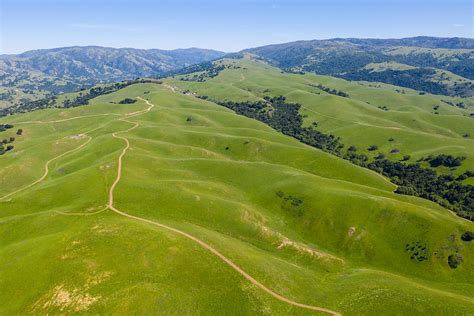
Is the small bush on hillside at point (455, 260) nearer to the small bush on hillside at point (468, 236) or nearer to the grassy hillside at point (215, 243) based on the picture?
the grassy hillside at point (215, 243)

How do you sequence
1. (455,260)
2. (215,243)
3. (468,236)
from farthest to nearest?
1. (468,236)
2. (455,260)
3. (215,243)

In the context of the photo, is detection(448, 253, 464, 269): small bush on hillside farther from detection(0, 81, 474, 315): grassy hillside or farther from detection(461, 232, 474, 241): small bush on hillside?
detection(461, 232, 474, 241): small bush on hillside

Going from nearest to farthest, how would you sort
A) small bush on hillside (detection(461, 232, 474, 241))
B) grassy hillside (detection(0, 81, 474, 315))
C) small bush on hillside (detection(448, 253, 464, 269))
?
grassy hillside (detection(0, 81, 474, 315))
small bush on hillside (detection(448, 253, 464, 269))
small bush on hillside (detection(461, 232, 474, 241))

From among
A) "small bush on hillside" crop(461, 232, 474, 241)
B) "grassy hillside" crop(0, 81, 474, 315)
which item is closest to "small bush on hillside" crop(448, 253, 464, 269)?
"grassy hillside" crop(0, 81, 474, 315)

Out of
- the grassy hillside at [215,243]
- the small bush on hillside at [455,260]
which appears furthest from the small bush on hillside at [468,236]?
the small bush on hillside at [455,260]

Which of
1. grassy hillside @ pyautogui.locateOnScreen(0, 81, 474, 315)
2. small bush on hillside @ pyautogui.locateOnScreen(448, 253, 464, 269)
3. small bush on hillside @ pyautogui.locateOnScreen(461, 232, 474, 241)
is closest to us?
grassy hillside @ pyautogui.locateOnScreen(0, 81, 474, 315)

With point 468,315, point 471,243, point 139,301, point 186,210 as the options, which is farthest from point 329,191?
point 139,301

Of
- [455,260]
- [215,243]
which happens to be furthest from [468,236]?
[215,243]

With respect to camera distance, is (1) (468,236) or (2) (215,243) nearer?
(2) (215,243)

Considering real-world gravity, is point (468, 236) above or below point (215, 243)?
below

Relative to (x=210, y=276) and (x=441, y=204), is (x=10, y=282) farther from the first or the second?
(x=441, y=204)

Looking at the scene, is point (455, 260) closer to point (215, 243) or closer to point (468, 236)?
point (468, 236)

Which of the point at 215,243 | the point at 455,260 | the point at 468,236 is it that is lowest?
the point at 455,260
